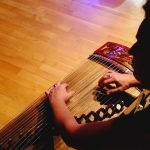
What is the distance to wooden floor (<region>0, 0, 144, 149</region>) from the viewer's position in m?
2.70

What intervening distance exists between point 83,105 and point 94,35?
5.18ft

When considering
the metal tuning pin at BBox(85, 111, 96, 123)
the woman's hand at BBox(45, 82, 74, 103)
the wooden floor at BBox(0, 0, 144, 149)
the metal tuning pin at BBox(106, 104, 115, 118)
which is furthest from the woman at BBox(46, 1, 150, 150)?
the wooden floor at BBox(0, 0, 144, 149)

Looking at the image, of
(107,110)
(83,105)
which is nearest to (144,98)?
(107,110)

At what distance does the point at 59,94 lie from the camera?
182cm

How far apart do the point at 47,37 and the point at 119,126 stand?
207 centimetres

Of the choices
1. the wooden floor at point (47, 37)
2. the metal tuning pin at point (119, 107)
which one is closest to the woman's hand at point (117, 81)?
the metal tuning pin at point (119, 107)

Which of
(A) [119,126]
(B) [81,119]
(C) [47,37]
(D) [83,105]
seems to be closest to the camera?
(A) [119,126]

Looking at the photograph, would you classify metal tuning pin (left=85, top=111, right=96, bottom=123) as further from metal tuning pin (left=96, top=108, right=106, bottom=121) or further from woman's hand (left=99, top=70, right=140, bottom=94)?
woman's hand (left=99, top=70, right=140, bottom=94)

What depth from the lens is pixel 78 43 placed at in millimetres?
3174

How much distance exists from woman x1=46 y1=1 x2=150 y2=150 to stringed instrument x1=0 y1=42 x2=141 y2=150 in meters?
0.08

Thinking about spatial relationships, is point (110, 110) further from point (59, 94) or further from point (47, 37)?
point (47, 37)

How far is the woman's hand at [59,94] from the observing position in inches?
71.1

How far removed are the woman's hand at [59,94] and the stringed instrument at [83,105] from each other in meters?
0.04

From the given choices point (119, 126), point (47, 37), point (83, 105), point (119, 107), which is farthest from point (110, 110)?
point (47, 37)
